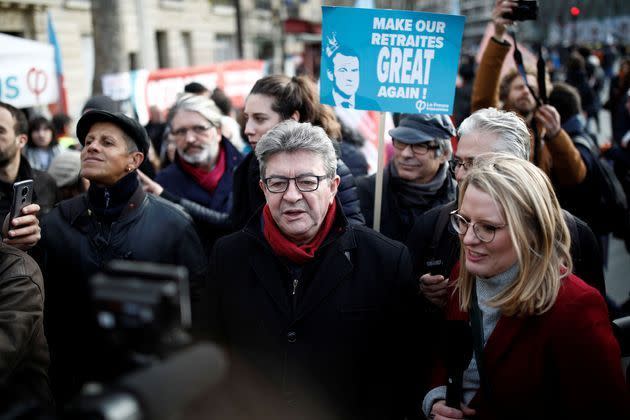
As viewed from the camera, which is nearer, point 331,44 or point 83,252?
point 83,252

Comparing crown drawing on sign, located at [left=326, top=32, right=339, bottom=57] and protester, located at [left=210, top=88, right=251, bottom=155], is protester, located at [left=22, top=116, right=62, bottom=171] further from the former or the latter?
crown drawing on sign, located at [left=326, top=32, right=339, bottom=57]

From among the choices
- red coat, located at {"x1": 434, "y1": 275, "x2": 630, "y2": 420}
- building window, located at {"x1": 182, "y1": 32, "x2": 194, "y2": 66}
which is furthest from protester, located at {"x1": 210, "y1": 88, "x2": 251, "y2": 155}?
building window, located at {"x1": 182, "y1": 32, "x2": 194, "y2": 66}

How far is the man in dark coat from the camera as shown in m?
2.30

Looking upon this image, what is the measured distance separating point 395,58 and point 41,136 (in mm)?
4881

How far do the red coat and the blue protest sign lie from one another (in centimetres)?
164

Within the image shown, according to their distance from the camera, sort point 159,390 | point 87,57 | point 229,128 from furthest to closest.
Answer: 1. point 87,57
2. point 229,128
3. point 159,390

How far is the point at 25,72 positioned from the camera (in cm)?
577

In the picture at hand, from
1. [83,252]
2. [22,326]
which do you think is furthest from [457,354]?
[83,252]

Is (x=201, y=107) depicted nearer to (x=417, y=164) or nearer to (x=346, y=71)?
(x=346, y=71)

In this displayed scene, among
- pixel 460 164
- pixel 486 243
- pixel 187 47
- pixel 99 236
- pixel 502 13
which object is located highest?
pixel 502 13

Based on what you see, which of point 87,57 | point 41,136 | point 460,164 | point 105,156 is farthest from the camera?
point 87,57

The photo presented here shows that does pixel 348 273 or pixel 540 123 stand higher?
pixel 540 123

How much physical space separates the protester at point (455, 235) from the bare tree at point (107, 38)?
29.8ft

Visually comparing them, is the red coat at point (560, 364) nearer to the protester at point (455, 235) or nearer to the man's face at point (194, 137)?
the protester at point (455, 235)
